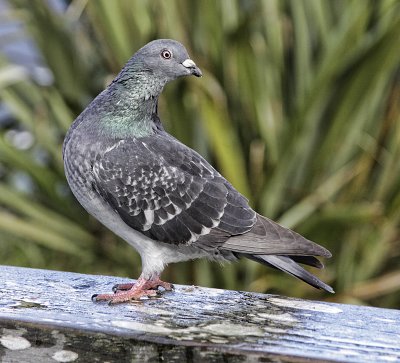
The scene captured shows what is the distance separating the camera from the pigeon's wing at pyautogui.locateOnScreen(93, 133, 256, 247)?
3.29 metres

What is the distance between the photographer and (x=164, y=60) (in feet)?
11.3

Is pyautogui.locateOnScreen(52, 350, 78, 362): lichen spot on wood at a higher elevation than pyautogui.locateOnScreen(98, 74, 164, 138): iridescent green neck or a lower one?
lower

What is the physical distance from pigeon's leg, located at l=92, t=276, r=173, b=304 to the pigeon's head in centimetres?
85

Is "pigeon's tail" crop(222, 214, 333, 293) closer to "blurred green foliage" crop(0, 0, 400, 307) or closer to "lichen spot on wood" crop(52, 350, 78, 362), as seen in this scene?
"lichen spot on wood" crop(52, 350, 78, 362)

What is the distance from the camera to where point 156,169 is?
3357 mm

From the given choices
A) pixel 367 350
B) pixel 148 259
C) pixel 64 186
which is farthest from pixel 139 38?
pixel 367 350

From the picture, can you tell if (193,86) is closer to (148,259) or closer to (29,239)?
(29,239)

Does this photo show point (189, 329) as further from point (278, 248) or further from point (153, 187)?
point (153, 187)

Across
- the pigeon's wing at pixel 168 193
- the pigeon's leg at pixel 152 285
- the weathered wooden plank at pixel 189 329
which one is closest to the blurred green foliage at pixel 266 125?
the pigeon's wing at pixel 168 193

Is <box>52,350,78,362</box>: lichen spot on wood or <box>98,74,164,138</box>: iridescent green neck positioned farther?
<box>98,74,164,138</box>: iridescent green neck

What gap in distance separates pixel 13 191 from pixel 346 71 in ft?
8.39

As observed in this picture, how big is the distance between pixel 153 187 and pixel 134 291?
568 mm

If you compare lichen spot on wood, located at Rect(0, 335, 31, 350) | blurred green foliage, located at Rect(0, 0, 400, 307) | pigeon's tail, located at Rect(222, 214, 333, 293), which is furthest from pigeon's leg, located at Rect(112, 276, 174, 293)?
blurred green foliage, located at Rect(0, 0, 400, 307)

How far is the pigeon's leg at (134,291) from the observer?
270 cm
